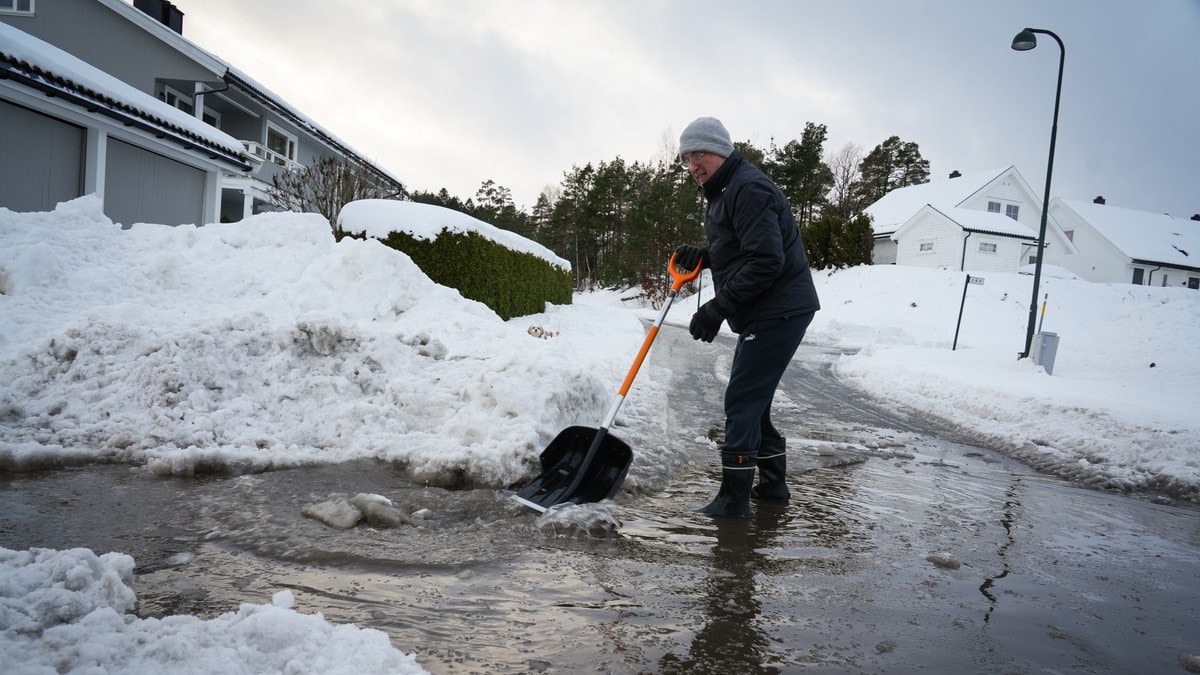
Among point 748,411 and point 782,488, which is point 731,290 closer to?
point 748,411

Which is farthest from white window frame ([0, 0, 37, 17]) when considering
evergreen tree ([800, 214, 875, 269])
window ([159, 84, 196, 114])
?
evergreen tree ([800, 214, 875, 269])

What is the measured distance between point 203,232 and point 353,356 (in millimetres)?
3147

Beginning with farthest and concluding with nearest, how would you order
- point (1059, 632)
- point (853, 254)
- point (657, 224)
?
point (657, 224) < point (853, 254) < point (1059, 632)

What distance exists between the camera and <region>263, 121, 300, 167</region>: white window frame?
22.0 meters

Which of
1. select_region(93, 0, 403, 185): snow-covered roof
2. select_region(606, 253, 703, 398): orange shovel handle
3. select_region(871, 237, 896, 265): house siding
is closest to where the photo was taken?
select_region(606, 253, 703, 398): orange shovel handle

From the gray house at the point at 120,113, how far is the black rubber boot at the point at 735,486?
34.3ft

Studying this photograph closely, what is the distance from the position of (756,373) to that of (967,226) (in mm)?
37267

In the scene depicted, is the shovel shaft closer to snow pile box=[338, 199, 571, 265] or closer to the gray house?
snow pile box=[338, 199, 571, 265]

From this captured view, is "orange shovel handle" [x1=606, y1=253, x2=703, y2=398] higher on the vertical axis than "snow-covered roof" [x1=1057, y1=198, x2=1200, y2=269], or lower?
lower

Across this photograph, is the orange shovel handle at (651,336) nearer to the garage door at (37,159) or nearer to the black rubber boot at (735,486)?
the black rubber boot at (735,486)

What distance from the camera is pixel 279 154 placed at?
2286 cm

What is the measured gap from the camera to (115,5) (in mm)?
15781

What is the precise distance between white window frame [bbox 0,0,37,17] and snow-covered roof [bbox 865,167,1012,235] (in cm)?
3755

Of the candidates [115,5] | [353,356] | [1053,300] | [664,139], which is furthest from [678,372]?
[664,139]
